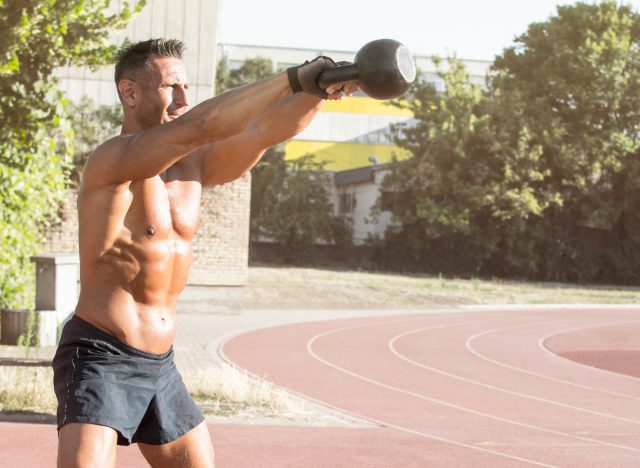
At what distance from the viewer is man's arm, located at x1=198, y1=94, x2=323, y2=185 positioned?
10.8 ft

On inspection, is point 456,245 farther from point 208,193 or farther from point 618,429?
point 618,429

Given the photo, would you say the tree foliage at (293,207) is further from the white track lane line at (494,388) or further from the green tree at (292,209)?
the white track lane line at (494,388)

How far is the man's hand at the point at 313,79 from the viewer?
Answer: 9.56 ft

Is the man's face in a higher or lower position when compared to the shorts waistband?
higher

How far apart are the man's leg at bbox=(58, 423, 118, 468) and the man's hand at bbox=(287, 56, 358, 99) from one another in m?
1.36

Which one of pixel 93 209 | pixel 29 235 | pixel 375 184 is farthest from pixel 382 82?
pixel 375 184

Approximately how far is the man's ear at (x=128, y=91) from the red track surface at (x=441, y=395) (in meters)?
4.29

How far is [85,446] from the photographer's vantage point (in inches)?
129

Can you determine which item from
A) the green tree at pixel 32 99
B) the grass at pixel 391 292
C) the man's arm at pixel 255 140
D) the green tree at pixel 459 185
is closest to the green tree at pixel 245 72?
the green tree at pixel 459 185

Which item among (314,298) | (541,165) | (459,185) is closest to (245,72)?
(459,185)

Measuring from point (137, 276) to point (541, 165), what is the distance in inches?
1472

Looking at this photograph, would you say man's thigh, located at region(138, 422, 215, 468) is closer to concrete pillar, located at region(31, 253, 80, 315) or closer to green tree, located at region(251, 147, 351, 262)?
concrete pillar, located at region(31, 253, 80, 315)

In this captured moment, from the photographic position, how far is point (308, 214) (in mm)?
40594

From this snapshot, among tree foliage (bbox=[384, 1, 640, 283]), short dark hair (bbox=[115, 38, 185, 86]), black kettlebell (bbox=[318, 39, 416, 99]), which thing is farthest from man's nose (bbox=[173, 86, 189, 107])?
tree foliage (bbox=[384, 1, 640, 283])
